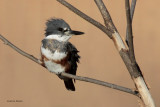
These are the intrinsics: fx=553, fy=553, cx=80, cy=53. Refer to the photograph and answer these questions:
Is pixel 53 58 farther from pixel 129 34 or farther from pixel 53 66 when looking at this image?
pixel 129 34

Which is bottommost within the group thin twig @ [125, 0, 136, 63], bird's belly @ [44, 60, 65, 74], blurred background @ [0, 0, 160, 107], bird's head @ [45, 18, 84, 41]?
thin twig @ [125, 0, 136, 63]

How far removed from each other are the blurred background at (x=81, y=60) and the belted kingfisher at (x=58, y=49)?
205 centimetres

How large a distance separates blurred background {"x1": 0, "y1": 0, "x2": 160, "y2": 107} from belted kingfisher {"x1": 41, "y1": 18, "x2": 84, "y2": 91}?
2052mm

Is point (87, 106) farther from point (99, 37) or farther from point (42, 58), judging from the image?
point (42, 58)

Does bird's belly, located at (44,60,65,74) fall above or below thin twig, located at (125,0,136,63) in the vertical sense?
above

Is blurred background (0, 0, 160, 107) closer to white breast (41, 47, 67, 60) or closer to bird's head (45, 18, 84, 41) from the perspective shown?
bird's head (45, 18, 84, 41)

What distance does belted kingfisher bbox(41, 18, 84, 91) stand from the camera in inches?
112

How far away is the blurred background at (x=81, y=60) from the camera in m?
5.45

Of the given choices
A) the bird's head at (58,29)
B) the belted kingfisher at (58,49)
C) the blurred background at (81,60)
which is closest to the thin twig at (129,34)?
the belted kingfisher at (58,49)

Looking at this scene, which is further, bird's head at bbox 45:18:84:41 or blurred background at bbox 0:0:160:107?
blurred background at bbox 0:0:160:107

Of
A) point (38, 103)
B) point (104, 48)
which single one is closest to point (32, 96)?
point (38, 103)

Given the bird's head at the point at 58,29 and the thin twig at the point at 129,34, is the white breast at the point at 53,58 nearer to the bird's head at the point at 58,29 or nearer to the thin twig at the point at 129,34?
the bird's head at the point at 58,29

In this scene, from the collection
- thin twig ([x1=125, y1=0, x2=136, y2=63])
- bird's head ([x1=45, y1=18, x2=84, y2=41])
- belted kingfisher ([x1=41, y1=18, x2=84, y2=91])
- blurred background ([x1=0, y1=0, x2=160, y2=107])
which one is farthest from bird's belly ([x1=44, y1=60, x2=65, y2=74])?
blurred background ([x1=0, y1=0, x2=160, y2=107])

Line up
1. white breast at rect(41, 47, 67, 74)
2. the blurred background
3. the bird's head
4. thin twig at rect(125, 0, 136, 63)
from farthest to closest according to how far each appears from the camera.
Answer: the blurred background → the bird's head → white breast at rect(41, 47, 67, 74) → thin twig at rect(125, 0, 136, 63)
